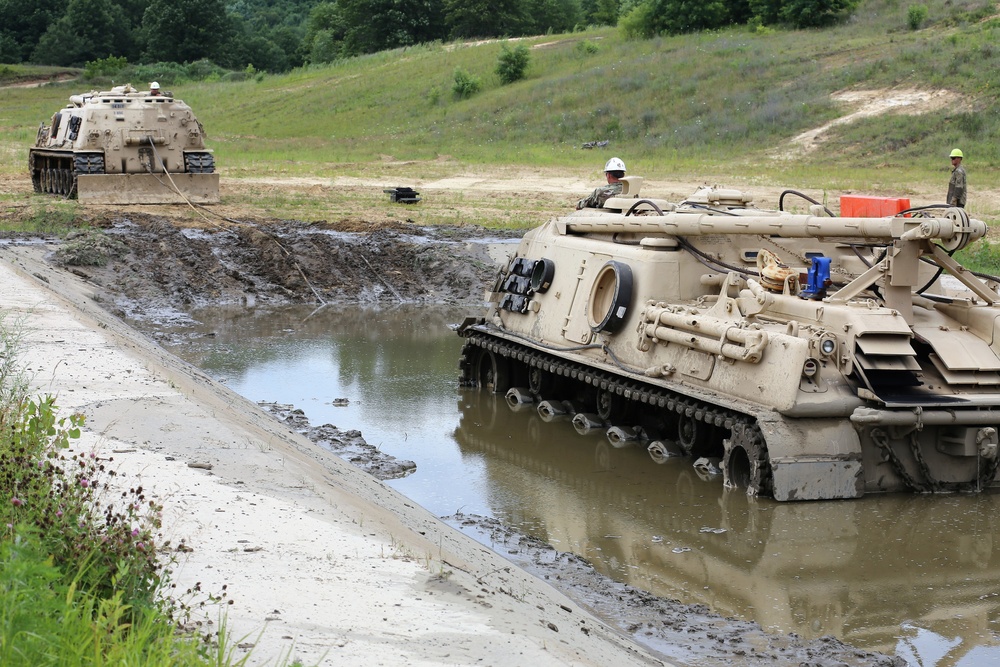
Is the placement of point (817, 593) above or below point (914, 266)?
below

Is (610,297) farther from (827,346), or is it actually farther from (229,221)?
(229,221)

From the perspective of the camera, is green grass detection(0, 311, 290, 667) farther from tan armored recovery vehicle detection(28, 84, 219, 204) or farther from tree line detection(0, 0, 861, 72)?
tree line detection(0, 0, 861, 72)

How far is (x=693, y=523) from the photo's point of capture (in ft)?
32.2

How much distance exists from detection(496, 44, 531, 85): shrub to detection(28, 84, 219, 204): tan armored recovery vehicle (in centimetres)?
2241

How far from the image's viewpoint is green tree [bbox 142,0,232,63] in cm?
7256

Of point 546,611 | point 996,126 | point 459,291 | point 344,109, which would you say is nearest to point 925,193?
point 996,126

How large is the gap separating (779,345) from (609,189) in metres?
4.52

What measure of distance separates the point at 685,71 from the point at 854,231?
3272 cm

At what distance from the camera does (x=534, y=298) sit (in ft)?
46.6

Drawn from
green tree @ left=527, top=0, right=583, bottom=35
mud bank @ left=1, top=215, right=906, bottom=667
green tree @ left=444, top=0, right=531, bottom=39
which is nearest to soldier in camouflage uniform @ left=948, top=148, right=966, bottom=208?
mud bank @ left=1, top=215, right=906, bottom=667

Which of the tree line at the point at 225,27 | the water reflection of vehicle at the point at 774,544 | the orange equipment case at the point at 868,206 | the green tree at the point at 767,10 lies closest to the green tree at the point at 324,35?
the tree line at the point at 225,27

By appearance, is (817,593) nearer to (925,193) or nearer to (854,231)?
(854,231)

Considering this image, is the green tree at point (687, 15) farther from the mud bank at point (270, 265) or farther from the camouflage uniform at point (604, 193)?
the camouflage uniform at point (604, 193)

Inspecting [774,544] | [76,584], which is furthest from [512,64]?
[76,584]
